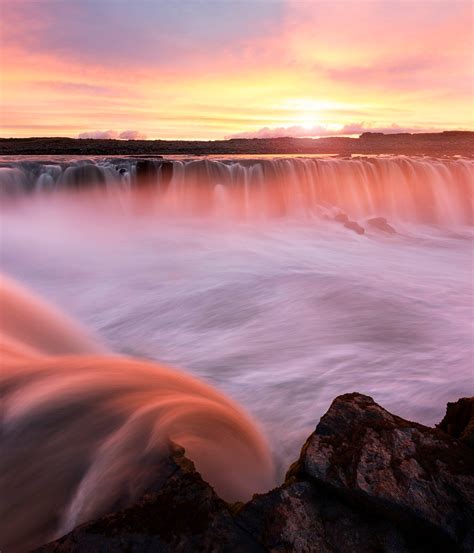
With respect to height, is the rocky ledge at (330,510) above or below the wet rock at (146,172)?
below

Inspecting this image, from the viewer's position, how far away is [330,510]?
214 centimetres

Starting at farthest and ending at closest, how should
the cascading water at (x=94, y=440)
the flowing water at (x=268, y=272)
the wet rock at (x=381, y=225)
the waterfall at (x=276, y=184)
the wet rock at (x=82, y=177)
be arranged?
the wet rock at (x=381, y=225) → the waterfall at (x=276, y=184) → the wet rock at (x=82, y=177) → the flowing water at (x=268, y=272) → the cascading water at (x=94, y=440)

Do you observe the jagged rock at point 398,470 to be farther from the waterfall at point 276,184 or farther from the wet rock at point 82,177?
the wet rock at point 82,177

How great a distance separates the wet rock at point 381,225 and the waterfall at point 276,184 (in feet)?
4.03

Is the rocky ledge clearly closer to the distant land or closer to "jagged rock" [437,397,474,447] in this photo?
"jagged rock" [437,397,474,447]

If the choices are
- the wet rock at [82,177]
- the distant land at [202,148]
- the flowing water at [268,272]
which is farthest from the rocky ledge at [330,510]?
the distant land at [202,148]

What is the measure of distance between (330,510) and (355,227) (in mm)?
12706

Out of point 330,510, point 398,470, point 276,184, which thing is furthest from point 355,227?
point 330,510

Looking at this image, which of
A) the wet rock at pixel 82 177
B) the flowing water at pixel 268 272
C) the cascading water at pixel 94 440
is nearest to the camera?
the cascading water at pixel 94 440

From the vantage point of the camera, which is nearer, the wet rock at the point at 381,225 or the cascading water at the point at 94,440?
the cascading water at the point at 94,440

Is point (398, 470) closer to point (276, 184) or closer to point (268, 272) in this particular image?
point (268, 272)

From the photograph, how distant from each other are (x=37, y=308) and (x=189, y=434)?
4.40 m

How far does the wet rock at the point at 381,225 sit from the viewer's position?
14359mm

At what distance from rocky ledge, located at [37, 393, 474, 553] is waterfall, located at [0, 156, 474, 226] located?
12834mm
